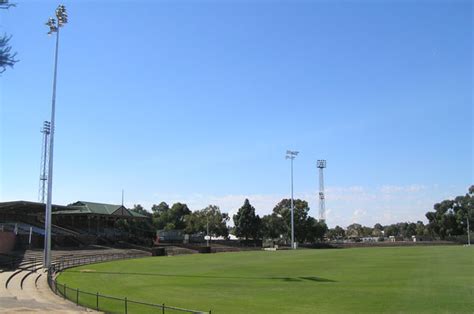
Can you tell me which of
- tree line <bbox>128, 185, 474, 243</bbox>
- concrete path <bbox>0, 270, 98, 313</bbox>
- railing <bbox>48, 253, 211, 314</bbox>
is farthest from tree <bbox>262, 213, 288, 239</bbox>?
railing <bbox>48, 253, 211, 314</bbox>

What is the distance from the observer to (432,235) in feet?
567

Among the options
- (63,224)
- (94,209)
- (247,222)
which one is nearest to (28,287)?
(94,209)

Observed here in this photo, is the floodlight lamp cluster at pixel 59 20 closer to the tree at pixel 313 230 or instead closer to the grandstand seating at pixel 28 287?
the grandstand seating at pixel 28 287

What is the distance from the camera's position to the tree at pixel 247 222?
13362 centimetres

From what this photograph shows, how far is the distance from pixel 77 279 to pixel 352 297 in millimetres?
22627

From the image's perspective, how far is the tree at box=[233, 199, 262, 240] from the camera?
133625 mm

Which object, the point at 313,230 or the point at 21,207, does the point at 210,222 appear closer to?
the point at 313,230

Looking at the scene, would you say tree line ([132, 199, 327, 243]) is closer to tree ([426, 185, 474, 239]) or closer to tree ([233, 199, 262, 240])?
tree ([233, 199, 262, 240])

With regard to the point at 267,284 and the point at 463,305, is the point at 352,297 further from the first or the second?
the point at 267,284

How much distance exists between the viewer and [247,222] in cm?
13362

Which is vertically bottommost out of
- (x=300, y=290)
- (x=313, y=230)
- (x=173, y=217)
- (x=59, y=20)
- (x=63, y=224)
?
(x=300, y=290)

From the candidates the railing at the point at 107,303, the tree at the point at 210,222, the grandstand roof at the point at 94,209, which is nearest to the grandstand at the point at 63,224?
the grandstand roof at the point at 94,209

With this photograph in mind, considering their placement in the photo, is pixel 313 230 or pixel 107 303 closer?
pixel 107 303

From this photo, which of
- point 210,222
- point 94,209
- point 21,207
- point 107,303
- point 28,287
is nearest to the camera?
point 107,303
